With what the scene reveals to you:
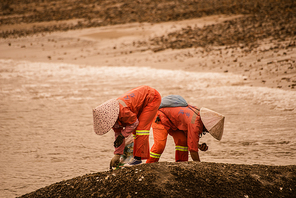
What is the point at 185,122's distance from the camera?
4.31m

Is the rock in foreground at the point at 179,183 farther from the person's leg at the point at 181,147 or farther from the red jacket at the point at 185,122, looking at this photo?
the person's leg at the point at 181,147

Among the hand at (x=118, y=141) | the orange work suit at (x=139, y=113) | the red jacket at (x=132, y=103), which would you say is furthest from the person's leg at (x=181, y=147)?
the hand at (x=118, y=141)

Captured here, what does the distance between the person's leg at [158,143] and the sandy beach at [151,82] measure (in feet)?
2.87

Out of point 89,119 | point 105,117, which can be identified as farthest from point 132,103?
point 89,119

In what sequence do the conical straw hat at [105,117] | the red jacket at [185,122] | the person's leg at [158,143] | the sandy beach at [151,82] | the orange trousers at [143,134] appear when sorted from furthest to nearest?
the person's leg at [158,143] < the red jacket at [185,122] < the orange trousers at [143,134] < the conical straw hat at [105,117] < the sandy beach at [151,82]

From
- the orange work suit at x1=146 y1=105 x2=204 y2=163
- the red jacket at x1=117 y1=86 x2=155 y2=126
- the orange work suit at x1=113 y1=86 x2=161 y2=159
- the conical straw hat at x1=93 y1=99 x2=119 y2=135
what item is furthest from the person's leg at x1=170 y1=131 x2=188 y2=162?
the conical straw hat at x1=93 y1=99 x2=119 y2=135

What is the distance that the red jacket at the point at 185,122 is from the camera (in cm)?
407

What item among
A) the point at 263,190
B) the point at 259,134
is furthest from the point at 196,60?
the point at 263,190

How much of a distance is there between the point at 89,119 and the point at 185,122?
10.6 feet

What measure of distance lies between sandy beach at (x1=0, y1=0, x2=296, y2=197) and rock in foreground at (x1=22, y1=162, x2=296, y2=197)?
0.01 meters

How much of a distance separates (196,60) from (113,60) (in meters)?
3.49

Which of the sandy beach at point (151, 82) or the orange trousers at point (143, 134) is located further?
the orange trousers at point (143, 134)

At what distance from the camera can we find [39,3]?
87.5 feet

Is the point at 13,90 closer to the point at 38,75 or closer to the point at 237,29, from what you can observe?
the point at 38,75
